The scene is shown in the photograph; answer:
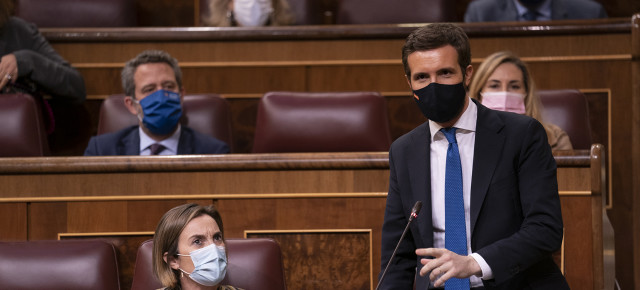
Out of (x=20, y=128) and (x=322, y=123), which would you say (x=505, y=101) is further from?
(x=20, y=128)

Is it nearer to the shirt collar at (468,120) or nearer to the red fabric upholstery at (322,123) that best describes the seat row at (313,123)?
the red fabric upholstery at (322,123)

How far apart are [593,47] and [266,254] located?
0.81 meters

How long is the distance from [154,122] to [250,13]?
1.32ft

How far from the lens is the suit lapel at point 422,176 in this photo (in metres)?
0.70

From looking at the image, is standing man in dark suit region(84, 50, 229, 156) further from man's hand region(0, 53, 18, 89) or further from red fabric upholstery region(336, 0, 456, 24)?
red fabric upholstery region(336, 0, 456, 24)

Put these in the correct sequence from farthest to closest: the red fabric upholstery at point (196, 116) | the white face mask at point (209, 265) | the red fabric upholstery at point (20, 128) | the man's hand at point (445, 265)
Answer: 1. the red fabric upholstery at point (196, 116)
2. the red fabric upholstery at point (20, 128)
3. the white face mask at point (209, 265)
4. the man's hand at point (445, 265)

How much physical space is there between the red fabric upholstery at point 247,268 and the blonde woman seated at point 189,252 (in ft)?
0.06

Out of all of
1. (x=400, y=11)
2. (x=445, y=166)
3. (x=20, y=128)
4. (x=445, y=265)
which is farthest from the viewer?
(x=400, y=11)

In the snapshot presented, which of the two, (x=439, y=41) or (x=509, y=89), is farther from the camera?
(x=509, y=89)

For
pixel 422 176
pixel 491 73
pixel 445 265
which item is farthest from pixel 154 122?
pixel 445 265

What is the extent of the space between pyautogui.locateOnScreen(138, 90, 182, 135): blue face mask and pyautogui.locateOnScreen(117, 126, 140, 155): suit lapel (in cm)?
3

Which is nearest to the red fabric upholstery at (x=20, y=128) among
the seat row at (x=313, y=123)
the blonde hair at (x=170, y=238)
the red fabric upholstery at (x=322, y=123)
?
the seat row at (x=313, y=123)

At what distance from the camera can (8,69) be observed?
4.35 ft

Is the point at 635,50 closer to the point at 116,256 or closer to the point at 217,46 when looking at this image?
the point at 217,46
